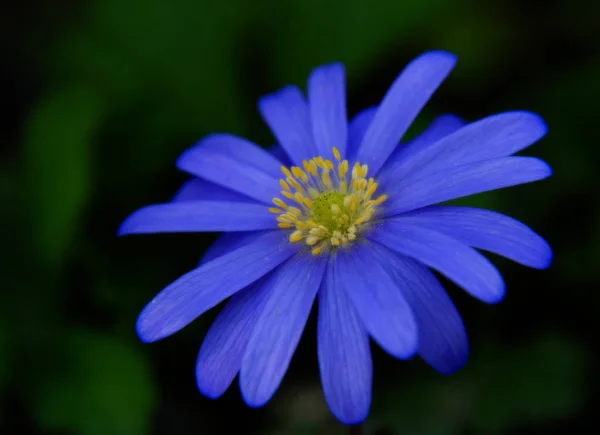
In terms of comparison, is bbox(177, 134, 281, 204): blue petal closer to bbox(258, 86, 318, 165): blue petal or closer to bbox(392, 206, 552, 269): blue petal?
bbox(258, 86, 318, 165): blue petal

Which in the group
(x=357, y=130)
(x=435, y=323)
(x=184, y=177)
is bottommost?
(x=435, y=323)

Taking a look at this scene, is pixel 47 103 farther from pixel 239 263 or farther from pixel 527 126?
pixel 527 126

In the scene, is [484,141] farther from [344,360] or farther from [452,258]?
[344,360]

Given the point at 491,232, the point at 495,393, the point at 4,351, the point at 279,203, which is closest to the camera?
the point at 491,232

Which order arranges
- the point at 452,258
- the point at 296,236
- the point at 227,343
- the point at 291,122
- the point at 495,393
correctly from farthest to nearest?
the point at 495,393 < the point at 291,122 < the point at 296,236 < the point at 227,343 < the point at 452,258

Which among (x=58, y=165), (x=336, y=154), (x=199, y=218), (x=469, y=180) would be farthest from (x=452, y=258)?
(x=58, y=165)

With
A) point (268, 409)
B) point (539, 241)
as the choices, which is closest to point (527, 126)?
point (539, 241)

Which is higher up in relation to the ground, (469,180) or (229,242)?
(229,242)
